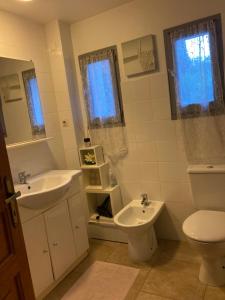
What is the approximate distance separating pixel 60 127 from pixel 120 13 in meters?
1.27

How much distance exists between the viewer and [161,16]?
2.29 metres

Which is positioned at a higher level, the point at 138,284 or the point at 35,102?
the point at 35,102

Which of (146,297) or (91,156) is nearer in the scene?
(146,297)

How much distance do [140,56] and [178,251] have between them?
1.84 m

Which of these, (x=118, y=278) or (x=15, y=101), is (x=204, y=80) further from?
(x=118, y=278)

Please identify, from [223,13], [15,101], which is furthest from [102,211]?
[223,13]

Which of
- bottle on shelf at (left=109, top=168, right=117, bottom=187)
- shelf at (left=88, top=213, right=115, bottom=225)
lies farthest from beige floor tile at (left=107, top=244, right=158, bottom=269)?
bottle on shelf at (left=109, top=168, right=117, bottom=187)

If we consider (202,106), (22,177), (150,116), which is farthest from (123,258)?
(202,106)

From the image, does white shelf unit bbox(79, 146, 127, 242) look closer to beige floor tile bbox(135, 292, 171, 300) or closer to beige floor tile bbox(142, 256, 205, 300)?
beige floor tile bbox(142, 256, 205, 300)

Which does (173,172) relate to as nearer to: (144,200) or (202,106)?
(144,200)

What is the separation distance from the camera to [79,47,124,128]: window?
8.44 feet

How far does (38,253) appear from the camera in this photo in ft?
6.58

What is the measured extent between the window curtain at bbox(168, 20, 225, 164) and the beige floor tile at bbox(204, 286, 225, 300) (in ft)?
3.26

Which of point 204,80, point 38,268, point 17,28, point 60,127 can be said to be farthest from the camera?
point 60,127
